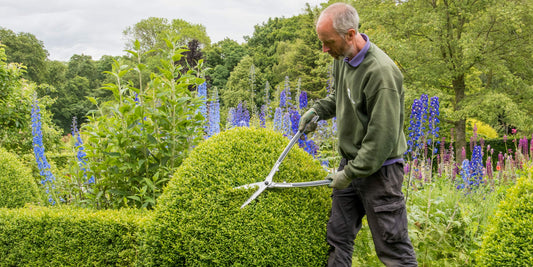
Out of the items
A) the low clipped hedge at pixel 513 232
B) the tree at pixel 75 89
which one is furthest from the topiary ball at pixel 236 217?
the tree at pixel 75 89

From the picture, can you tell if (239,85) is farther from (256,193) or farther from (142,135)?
(256,193)

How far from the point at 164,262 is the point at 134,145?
1.29 meters

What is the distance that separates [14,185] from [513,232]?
209 inches

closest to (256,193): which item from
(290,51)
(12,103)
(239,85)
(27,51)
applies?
(12,103)

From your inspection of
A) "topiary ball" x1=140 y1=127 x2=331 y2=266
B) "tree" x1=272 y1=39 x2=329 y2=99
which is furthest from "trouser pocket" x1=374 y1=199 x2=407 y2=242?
"tree" x1=272 y1=39 x2=329 y2=99

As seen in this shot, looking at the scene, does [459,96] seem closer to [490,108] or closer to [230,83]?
[490,108]

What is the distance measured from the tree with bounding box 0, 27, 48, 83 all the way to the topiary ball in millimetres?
35009

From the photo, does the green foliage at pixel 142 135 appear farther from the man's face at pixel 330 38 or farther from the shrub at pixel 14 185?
the man's face at pixel 330 38

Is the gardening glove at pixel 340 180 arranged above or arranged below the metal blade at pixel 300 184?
above

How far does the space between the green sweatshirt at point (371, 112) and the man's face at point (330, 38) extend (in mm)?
147

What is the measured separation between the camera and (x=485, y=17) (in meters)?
12.5

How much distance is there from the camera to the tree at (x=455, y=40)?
40.6ft

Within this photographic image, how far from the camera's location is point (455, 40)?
1319 cm

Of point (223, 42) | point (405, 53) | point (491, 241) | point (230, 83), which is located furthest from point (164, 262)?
point (223, 42)
